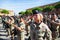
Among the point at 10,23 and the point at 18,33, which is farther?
the point at 10,23

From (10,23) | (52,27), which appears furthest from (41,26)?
(10,23)

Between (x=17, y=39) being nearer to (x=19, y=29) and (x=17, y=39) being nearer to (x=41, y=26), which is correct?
(x=19, y=29)

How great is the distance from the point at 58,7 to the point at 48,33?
62553mm

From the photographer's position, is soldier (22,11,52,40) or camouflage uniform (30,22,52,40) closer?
soldier (22,11,52,40)

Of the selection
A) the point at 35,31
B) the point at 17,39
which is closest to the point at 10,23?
the point at 17,39

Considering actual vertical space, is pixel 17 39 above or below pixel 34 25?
below

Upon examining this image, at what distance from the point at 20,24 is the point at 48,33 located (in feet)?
17.5

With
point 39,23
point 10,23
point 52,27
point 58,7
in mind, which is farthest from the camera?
point 58,7

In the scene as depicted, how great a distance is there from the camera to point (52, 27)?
38.6 feet

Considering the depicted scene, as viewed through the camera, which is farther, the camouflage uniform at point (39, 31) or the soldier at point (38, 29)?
the camouflage uniform at point (39, 31)

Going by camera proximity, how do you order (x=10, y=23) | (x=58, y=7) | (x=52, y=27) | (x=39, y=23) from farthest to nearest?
(x=58, y=7)
(x=10, y=23)
(x=52, y=27)
(x=39, y=23)

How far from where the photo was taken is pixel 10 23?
16.0m

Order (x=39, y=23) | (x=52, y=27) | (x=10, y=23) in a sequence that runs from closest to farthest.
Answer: (x=39, y=23), (x=52, y=27), (x=10, y=23)

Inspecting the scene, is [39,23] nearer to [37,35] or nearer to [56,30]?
[37,35]
